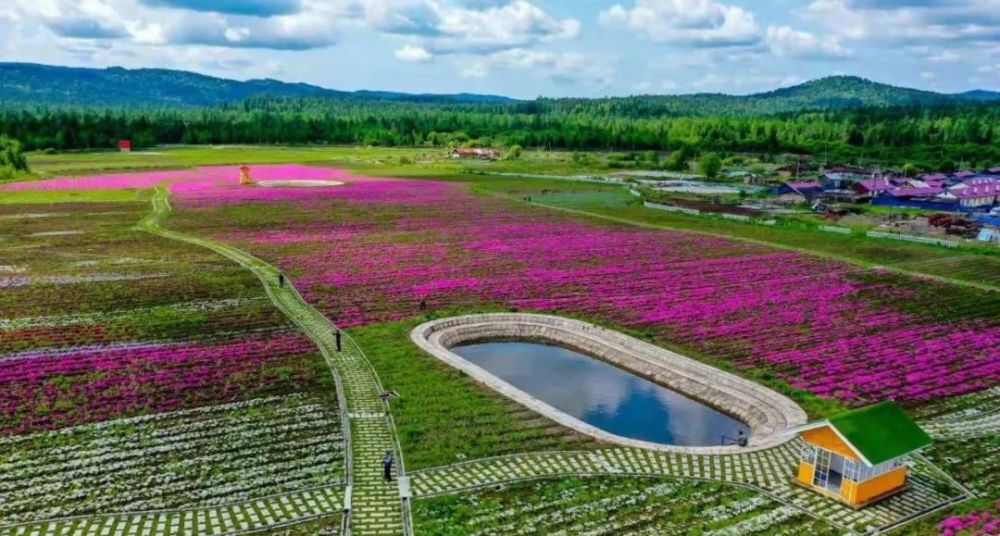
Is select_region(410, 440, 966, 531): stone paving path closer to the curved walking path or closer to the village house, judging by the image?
the curved walking path

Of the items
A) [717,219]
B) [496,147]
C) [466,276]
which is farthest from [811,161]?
[466,276]

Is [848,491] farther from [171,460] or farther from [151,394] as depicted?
[151,394]

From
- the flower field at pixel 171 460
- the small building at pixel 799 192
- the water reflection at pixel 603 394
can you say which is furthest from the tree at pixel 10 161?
the small building at pixel 799 192

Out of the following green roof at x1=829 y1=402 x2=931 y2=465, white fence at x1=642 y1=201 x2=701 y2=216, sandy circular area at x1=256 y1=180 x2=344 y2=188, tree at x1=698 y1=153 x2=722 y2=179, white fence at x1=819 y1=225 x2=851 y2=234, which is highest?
tree at x1=698 y1=153 x2=722 y2=179

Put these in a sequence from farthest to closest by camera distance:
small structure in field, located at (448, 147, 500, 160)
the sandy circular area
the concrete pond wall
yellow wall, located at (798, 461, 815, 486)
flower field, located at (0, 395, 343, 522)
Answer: small structure in field, located at (448, 147, 500, 160)
the sandy circular area
the concrete pond wall
yellow wall, located at (798, 461, 815, 486)
flower field, located at (0, 395, 343, 522)

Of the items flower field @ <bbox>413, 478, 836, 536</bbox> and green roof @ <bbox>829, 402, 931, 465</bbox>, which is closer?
→ flower field @ <bbox>413, 478, 836, 536</bbox>

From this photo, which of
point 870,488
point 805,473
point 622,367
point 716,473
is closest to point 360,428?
point 716,473

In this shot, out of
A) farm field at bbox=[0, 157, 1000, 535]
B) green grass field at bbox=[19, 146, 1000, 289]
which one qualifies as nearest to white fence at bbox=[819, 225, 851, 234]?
green grass field at bbox=[19, 146, 1000, 289]

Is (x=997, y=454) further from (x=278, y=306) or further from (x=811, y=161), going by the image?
(x=811, y=161)
